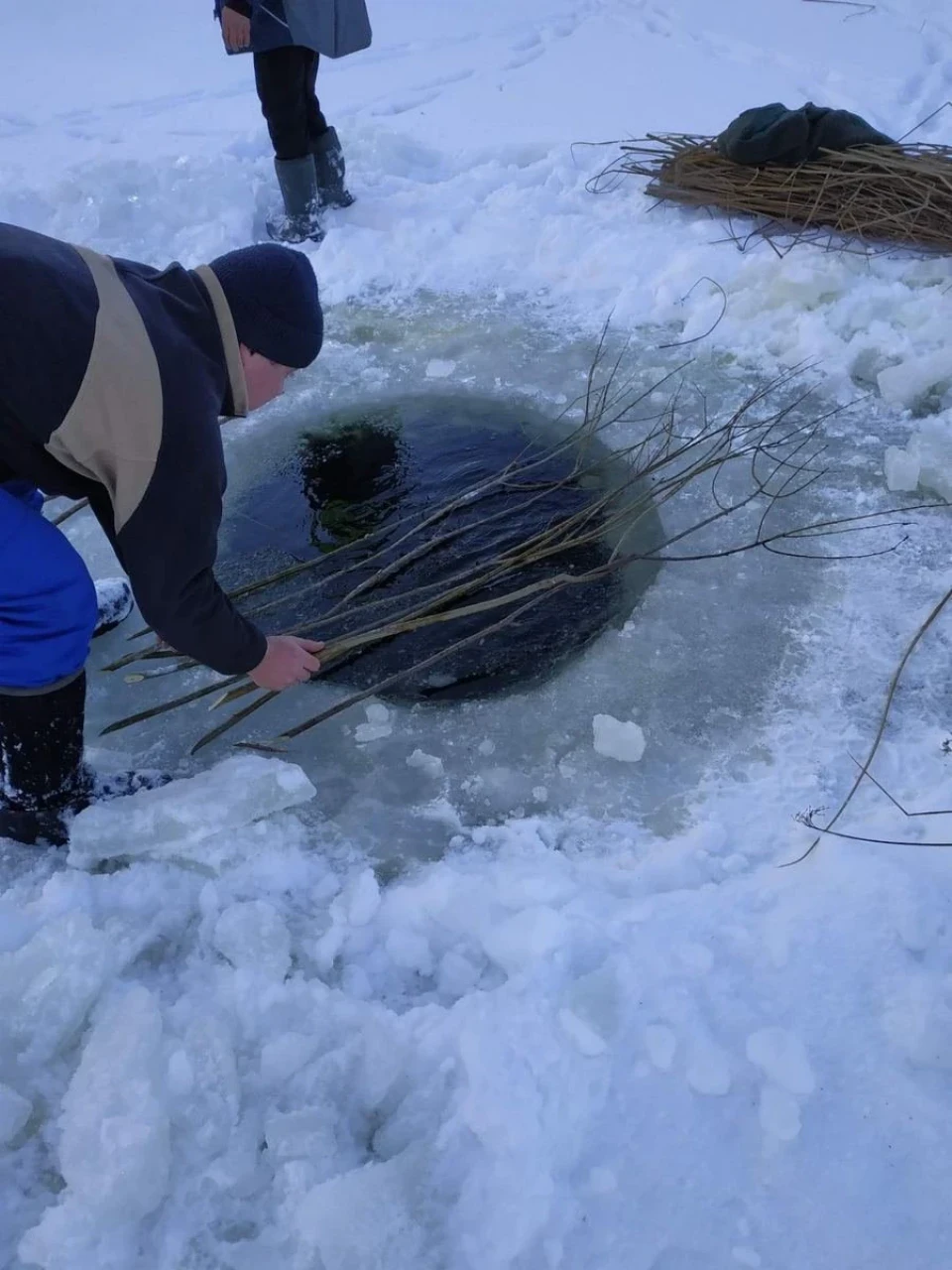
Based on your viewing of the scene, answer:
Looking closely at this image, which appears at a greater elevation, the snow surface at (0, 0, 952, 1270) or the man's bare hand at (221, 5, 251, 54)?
the man's bare hand at (221, 5, 251, 54)

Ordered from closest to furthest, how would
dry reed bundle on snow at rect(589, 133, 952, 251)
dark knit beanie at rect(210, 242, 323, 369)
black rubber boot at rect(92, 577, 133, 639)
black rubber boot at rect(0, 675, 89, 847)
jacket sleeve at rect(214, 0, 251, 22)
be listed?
dark knit beanie at rect(210, 242, 323, 369)
black rubber boot at rect(0, 675, 89, 847)
black rubber boot at rect(92, 577, 133, 639)
jacket sleeve at rect(214, 0, 251, 22)
dry reed bundle on snow at rect(589, 133, 952, 251)

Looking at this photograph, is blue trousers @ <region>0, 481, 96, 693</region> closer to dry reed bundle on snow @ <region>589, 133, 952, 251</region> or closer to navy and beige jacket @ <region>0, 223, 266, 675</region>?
navy and beige jacket @ <region>0, 223, 266, 675</region>

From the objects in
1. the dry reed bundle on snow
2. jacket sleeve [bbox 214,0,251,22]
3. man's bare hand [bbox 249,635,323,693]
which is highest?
jacket sleeve [bbox 214,0,251,22]

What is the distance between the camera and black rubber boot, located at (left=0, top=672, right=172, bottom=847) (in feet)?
6.71

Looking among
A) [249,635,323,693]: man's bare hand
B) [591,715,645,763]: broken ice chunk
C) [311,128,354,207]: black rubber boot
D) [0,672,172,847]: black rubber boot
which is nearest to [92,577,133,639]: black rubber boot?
[0,672,172,847]: black rubber boot

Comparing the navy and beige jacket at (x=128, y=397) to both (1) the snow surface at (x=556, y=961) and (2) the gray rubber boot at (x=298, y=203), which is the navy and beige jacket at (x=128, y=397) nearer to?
(1) the snow surface at (x=556, y=961)

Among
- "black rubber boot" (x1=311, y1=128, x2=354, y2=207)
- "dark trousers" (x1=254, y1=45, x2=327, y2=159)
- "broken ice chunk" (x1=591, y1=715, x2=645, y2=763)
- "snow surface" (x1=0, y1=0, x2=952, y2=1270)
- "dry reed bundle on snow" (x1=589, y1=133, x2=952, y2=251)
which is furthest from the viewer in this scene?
"black rubber boot" (x1=311, y1=128, x2=354, y2=207)

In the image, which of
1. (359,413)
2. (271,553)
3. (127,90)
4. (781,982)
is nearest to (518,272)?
(359,413)

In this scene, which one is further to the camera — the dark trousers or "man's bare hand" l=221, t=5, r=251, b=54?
the dark trousers

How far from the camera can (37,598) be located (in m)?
1.87

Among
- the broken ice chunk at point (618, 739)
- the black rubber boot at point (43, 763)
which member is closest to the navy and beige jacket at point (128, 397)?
the black rubber boot at point (43, 763)

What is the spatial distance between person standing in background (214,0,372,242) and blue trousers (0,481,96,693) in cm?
329

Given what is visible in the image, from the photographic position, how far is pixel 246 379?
1.85 meters

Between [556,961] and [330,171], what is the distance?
452 centimetres
